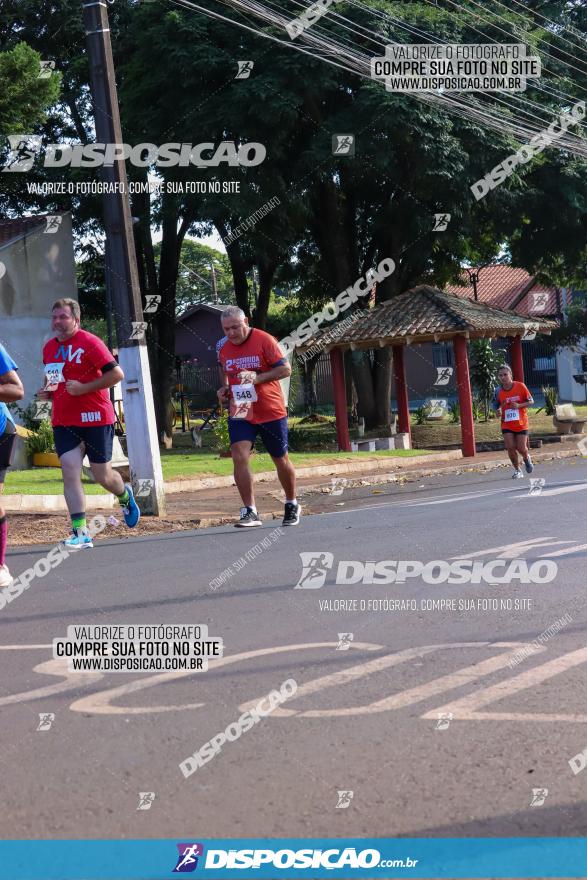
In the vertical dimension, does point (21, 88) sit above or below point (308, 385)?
above

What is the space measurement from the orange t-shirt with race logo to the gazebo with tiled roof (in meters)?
9.26

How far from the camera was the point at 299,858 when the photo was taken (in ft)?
10.9

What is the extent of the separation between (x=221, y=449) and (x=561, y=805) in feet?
79.7

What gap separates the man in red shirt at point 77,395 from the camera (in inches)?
391

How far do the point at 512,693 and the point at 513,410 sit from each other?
14028 millimetres

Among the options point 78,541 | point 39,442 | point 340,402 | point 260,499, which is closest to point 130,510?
point 78,541

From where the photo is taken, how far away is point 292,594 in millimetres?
7535

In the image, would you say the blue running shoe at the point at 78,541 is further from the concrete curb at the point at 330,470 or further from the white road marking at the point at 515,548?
the concrete curb at the point at 330,470

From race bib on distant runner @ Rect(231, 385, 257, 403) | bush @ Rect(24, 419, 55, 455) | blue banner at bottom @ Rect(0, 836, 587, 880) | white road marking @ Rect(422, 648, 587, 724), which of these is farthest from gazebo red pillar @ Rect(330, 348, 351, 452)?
blue banner at bottom @ Rect(0, 836, 587, 880)

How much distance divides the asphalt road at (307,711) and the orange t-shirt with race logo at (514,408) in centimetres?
980

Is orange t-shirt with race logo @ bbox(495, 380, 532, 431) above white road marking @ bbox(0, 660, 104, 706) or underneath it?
above

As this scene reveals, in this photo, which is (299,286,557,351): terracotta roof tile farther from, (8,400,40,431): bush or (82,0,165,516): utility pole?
(82,0,165,516): utility pole

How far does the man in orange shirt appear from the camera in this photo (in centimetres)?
1852

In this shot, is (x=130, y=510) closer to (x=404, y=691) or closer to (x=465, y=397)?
(x=404, y=691)
